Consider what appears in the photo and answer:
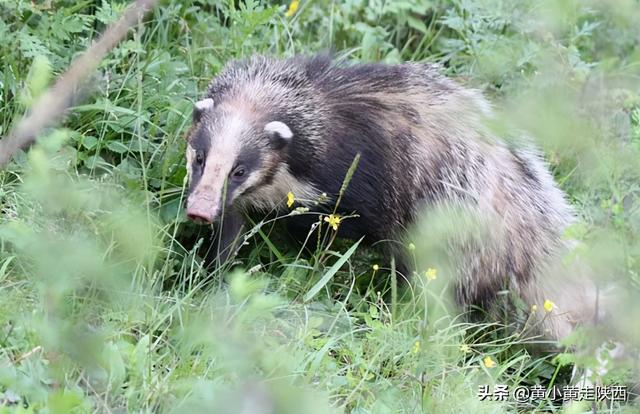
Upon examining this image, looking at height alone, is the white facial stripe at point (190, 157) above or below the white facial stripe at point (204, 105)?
below

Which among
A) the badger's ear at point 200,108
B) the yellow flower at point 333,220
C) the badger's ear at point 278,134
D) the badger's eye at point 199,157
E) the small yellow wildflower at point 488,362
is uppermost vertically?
the badger's ear at point 200,108

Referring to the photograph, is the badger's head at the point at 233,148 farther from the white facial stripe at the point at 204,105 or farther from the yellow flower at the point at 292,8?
the yellow flower at the point at 292,8

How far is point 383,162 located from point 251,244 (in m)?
0.95

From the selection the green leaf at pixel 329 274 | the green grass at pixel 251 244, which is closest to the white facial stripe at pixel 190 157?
the green grass at pixel 251 244

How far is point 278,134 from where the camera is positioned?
561 centimetres

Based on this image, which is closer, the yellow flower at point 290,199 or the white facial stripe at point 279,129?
the yellow flower at point 290,199

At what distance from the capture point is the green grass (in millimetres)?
2977

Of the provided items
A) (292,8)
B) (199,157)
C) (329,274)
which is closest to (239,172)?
(199,157)

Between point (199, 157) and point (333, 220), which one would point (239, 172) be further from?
point (333, 220)

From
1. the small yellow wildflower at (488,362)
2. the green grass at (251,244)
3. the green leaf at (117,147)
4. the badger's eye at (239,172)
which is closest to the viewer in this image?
the green grass at (251,244)

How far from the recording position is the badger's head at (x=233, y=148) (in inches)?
214

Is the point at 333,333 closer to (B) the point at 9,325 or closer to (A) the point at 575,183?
(B) the point at 9,325

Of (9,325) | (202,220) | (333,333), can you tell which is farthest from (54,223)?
(333,333)

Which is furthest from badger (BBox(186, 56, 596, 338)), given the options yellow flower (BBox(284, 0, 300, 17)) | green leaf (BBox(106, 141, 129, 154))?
yellow flower (BBox(284, 0, 300, 17))
